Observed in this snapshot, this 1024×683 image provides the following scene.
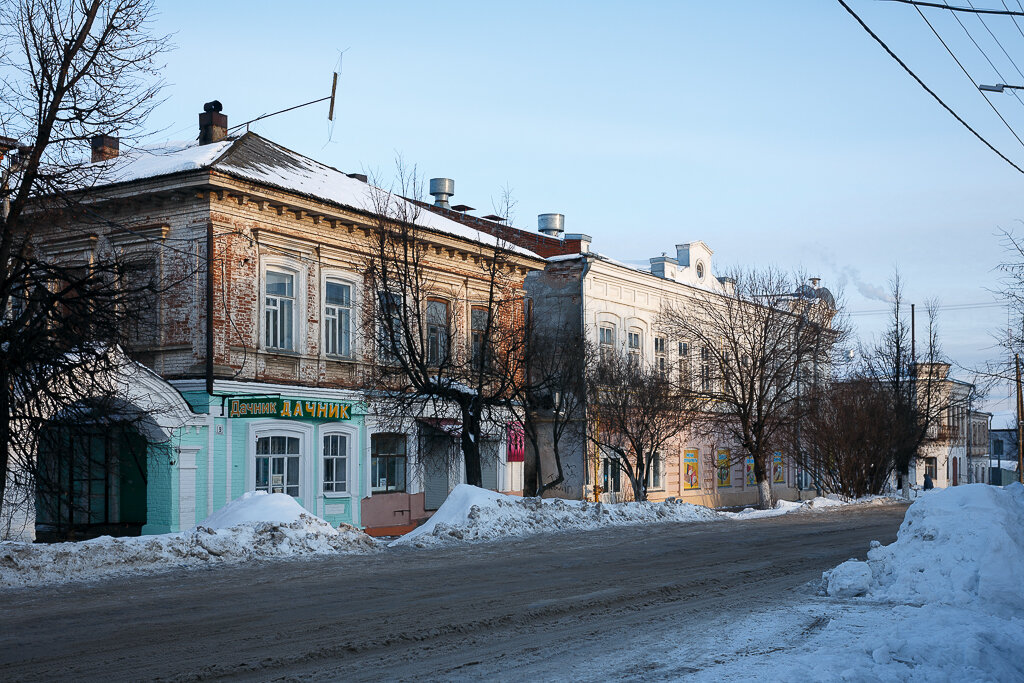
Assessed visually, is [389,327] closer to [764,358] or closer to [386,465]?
[386,465]

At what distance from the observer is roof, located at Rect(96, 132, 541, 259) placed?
2228 cm

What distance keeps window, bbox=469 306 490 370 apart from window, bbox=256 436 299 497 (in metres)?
4.90

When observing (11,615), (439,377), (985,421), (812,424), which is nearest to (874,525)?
(439,377)

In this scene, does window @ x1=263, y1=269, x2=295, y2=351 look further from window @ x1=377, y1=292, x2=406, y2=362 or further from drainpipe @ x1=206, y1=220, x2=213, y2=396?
window @ x1=377, y1=292, x2=406, y2=362

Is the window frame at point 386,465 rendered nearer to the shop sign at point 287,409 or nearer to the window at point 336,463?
the window at point 336,463

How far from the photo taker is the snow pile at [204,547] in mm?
13680

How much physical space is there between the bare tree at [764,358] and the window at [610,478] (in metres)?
4.14

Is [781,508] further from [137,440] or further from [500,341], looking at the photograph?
[137,440]

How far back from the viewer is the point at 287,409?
75.0 ft

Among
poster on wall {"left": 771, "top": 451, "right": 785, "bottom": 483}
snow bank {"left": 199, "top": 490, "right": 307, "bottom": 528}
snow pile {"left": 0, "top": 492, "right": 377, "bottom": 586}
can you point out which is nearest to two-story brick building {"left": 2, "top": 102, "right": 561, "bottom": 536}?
snow bank {"left": 199, "top": 490, "right": 307, "bottom": 528}

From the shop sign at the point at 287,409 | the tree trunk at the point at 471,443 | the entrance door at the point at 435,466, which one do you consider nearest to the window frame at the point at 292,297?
the shop sign at the point at 287,409

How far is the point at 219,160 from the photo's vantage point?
882 inches

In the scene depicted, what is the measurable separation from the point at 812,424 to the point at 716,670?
32.1 m

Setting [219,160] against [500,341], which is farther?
[500,341]
